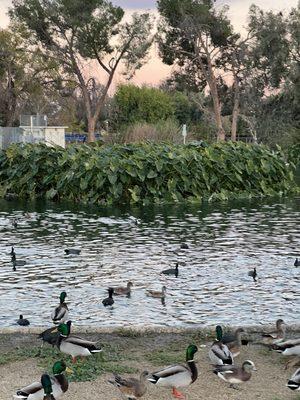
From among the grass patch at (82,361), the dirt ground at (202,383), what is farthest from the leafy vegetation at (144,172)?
the dirt ground at (202,383)

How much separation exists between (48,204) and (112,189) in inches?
85.2

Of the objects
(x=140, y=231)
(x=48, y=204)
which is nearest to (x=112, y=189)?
(x=48, y=204)

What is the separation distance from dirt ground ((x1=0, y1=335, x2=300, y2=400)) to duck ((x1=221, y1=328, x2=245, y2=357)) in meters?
0.11

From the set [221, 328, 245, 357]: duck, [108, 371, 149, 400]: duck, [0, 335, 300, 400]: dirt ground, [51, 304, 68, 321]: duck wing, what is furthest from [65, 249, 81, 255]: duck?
[108, 371, 149, 400]: duck

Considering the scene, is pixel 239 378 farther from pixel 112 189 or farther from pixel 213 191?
pixel 213 191

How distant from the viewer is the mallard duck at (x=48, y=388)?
6109mm

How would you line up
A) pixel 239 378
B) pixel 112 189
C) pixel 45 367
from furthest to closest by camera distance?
pixel 112 189 → pixel 45 367 → pixel 239 378

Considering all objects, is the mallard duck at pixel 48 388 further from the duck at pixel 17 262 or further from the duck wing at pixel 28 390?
the duck at pixel 17 262

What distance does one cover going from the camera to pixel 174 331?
8.79 meters

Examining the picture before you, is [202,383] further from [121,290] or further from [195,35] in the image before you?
[195,35]

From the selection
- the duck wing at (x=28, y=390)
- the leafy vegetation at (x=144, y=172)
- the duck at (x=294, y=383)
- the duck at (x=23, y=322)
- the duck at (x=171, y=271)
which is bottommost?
Result: the duck at (x=23, y=322)

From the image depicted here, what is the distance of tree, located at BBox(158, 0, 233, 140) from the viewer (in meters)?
57.2

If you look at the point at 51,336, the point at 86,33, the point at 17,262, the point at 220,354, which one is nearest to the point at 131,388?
the point at 220,354

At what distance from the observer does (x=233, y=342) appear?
→ 7.68 meters
